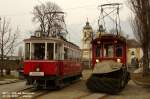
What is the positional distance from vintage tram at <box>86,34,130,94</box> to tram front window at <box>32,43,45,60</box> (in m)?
3.16

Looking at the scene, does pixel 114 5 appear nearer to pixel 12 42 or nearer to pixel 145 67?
pixel 145 67

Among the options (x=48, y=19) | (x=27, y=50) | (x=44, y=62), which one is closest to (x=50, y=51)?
(x=44, y=62)

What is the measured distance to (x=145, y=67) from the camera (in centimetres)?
3616

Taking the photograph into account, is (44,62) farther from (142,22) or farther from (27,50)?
(142,22)

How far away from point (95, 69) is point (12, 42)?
24.6 meters

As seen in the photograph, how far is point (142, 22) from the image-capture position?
103ft

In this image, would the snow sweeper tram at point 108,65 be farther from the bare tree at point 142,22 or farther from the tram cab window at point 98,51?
the bare tree at point 142,22

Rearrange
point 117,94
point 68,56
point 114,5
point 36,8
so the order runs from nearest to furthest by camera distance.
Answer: point 117,94, point 68,56, point 114,5, point 36,8

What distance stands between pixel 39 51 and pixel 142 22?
1141 cm

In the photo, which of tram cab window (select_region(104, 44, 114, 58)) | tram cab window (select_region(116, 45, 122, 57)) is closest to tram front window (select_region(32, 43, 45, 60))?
tram cab window (select_region(104, 44, 114, 58))

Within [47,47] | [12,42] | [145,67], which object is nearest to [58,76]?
[47,47]

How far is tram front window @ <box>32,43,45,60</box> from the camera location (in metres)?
22.9

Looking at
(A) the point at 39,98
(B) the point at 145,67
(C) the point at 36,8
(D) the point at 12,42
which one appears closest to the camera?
(A) the point at 39,98

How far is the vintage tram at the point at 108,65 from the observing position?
2159cm
